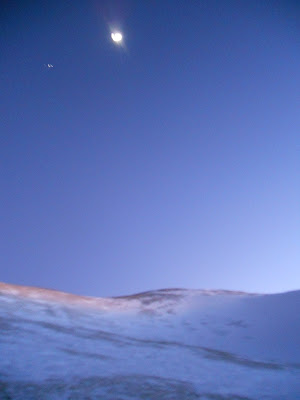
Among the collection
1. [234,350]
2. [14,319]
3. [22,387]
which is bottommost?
[234,350]

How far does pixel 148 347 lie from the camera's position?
20.1ft

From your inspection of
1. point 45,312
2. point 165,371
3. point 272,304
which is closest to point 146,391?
point 165,371

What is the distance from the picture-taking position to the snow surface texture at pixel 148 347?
11.9 feet

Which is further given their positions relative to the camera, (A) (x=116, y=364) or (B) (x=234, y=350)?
(B) (x=234, y=350)

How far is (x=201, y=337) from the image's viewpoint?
780cm

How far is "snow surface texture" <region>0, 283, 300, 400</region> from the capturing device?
3613 millimetres

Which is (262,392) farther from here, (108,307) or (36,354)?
(108,307)

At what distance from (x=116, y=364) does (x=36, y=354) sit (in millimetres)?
1384

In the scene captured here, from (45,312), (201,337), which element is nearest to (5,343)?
(45,312)

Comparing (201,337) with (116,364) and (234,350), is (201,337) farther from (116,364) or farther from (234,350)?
(116,364)

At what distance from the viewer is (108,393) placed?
11.0 ft

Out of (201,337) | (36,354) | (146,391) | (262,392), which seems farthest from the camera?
(201,337)

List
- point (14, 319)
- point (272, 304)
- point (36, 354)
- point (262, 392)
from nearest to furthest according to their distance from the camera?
point (262, 392) < point (36, 354) < point (14, 319) < point (272, 304)

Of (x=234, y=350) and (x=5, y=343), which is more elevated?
(x=5, y=343)
